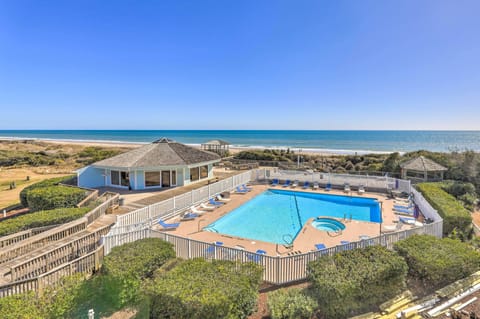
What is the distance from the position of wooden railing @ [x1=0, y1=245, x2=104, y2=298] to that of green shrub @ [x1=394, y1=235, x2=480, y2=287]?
9.40 meters

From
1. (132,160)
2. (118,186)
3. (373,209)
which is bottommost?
(373,209)

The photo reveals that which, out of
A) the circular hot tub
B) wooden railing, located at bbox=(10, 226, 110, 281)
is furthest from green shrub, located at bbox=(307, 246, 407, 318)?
wooden railing, located at bbox=(10, 226, 110, 281)

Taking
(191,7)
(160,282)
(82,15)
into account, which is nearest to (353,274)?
(160,282)

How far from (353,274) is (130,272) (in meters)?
5.36

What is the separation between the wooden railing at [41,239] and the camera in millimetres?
7592

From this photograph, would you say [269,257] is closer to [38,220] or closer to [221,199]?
[38,220]

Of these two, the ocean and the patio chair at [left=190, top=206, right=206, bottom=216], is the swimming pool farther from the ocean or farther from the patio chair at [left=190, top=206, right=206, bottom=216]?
the ocean

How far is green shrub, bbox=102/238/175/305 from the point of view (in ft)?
19.2

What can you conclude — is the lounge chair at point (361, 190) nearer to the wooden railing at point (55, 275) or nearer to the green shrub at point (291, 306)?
the green shrub at point (291, 306)

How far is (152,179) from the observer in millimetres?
18062

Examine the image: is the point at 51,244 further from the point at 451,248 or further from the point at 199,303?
the point at 451,248

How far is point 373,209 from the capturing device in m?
16.0

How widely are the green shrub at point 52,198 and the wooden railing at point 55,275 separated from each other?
647 cm

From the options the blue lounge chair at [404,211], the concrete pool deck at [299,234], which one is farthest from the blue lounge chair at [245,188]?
the blue lounge chair at [404,211]
